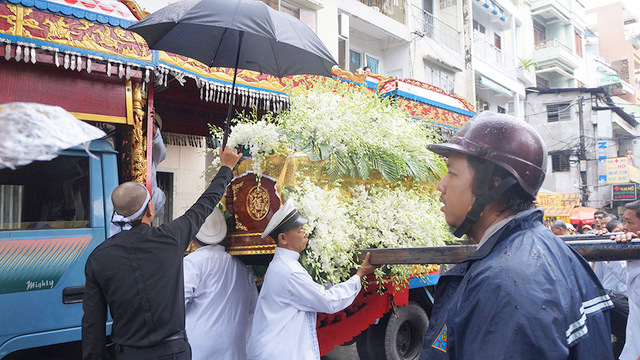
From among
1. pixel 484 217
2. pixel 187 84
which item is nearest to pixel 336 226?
pixel 484 217

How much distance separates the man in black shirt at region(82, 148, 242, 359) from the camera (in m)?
2.46

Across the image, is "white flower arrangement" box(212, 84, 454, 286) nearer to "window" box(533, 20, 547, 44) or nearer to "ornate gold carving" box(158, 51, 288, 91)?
"ornate gold carving" box(158, 51, 288, 91)

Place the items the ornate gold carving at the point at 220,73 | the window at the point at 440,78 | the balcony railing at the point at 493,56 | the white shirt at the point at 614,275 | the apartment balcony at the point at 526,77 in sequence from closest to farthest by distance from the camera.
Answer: the ornate gold carving at the point at 220,73 → the white shirt at the point at 614,275 → the window at the point at 440,78 → the balcony railing at the point at 493,56 → the apartment balcony at the point at 526,77

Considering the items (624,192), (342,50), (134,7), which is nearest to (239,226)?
(134,7)

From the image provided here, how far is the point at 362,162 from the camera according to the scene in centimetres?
338

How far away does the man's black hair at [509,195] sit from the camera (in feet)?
4.88

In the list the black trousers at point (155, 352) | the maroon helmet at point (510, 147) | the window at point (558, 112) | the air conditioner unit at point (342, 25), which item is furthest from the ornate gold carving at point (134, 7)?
the window at point (558, 112)

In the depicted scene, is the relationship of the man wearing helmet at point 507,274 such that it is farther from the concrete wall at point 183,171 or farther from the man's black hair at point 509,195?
the concrete wall at point 183,171

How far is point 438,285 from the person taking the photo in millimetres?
1572

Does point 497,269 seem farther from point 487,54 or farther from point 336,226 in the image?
point 487,54

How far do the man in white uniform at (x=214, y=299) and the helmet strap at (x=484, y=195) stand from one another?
2.11 m

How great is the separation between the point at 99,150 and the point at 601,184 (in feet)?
96.8

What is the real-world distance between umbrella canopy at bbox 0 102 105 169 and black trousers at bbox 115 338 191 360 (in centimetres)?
124

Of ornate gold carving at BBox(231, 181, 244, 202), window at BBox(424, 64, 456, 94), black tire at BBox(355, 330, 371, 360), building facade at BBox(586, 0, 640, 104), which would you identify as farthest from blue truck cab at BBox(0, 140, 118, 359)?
building facade at BBox(586, 0, 640, 104)
